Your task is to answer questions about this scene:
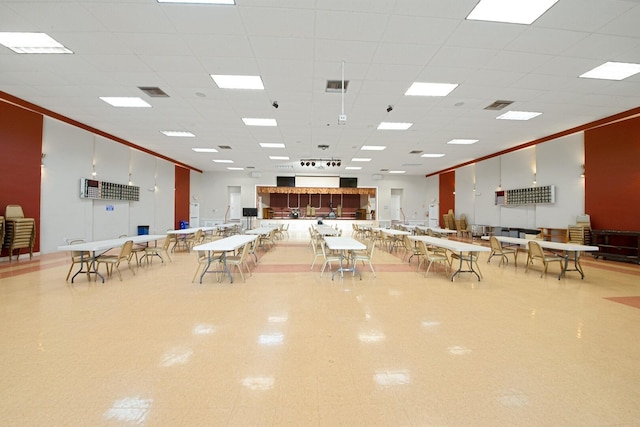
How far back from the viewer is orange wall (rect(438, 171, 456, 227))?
53.9 feet

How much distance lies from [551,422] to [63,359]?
376cm

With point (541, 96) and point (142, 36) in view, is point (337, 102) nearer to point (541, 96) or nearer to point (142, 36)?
point (142, 36)

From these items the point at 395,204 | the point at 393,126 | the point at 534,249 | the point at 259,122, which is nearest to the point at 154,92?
the point at 259,122

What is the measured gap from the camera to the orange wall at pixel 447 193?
16.4 m

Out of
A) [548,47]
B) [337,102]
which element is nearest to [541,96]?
[548,47]

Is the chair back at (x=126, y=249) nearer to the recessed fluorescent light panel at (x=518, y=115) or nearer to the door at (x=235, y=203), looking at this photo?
the recessed fluorescent light panel at (x=518, y=115)

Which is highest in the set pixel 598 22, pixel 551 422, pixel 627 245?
pixel 598 22

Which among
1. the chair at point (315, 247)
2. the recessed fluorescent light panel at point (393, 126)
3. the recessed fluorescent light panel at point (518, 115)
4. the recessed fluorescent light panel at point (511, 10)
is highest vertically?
the recessed fluorescent light panel at point (393, 126)

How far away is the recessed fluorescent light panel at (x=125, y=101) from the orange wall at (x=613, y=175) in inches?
484

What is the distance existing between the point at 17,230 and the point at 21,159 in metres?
1.85

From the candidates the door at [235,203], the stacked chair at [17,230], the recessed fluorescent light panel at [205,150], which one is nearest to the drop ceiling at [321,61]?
the stacked chair at [17,230]

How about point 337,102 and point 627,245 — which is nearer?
point 337,102

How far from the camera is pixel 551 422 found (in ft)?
5.87

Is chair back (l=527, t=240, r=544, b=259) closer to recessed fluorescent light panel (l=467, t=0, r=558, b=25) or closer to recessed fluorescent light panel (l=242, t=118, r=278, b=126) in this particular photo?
recessed fluorescent light panel (l=467, t=0, r=558, b=25)
